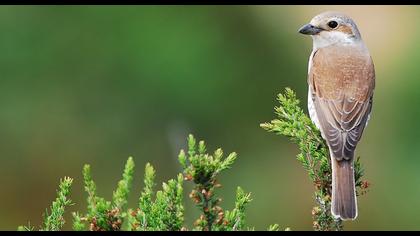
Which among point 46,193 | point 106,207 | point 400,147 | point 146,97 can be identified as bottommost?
point 106,207

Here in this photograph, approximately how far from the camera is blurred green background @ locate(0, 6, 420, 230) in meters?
8.09

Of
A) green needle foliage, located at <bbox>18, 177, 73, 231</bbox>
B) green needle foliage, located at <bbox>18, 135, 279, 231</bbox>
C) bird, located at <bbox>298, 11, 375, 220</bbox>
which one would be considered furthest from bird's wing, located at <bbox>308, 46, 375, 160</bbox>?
green needle foliage, located at <bbox>18, 177, 73, 231</bbox>

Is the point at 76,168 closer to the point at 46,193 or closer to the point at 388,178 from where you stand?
the point at 46,193

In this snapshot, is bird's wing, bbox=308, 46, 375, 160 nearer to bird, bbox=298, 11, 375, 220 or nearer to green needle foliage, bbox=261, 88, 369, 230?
bird, bbox=298, 11, 375, 220

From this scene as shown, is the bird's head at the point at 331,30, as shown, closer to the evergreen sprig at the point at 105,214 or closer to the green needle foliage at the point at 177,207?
the green needle foliage at the point at 177,207

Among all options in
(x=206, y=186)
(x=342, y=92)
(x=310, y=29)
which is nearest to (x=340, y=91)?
(x=342, y=92)

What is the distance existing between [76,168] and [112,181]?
0.41m

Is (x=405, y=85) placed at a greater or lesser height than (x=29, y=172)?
greater

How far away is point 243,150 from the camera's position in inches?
334

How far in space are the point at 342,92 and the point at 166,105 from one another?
2925 millimetres

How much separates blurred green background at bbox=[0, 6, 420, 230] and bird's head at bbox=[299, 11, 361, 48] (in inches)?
68.9

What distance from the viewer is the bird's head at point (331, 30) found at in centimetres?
665

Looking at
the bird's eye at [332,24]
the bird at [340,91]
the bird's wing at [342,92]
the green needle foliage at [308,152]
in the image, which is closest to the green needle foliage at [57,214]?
the green needle foliage at [308,152]

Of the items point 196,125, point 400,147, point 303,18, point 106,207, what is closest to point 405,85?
point 400,147
